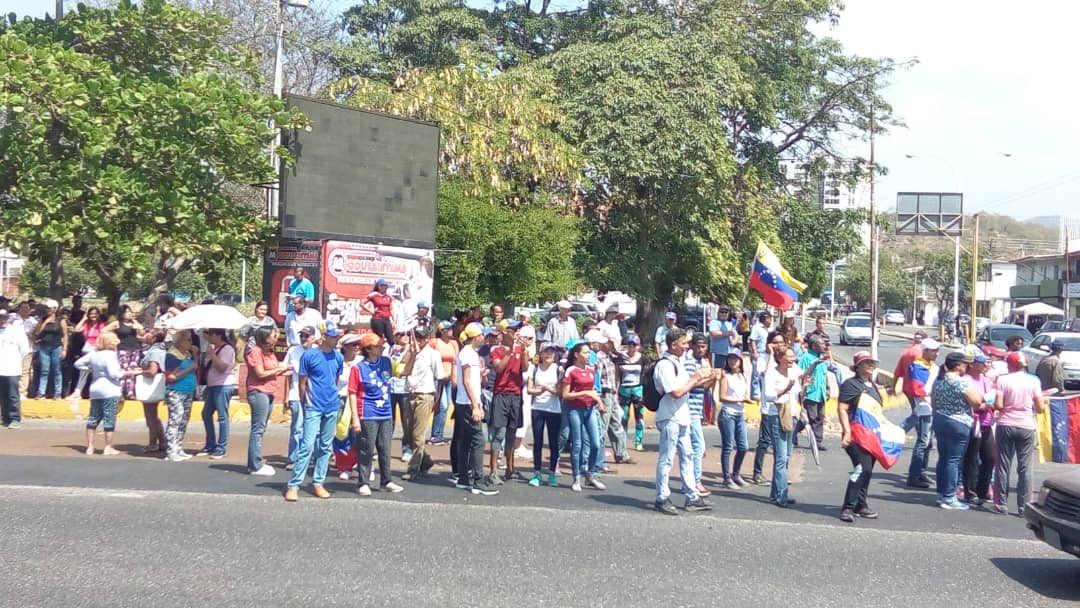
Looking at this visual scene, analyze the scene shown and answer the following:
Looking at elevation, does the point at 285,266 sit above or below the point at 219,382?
above

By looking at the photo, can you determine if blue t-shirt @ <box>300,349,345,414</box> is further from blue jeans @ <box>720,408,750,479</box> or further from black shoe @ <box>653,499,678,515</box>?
blue jeans @ <box>720,408,750,479</box>

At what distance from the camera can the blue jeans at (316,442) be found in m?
9.86

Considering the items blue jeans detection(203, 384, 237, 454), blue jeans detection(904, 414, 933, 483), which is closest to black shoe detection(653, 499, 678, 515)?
blue jeans detection(904, 414, 933, 483)

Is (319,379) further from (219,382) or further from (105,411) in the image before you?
(105,411)

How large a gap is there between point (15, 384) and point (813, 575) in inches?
446

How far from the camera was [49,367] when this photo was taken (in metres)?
16.0

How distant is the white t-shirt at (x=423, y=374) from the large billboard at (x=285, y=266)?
7608mm

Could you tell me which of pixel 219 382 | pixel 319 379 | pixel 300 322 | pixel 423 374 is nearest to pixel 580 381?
pixel 423 374

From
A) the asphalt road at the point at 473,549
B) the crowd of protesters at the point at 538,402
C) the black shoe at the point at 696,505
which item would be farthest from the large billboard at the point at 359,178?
the black shoe at the point at 696,505

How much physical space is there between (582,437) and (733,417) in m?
1.78

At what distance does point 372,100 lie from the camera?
2736cm

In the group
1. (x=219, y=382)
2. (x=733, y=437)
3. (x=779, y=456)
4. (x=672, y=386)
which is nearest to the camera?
(x=672, y=386)

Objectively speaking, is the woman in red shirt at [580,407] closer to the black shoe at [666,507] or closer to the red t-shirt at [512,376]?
the red t-shirt at [512,376]

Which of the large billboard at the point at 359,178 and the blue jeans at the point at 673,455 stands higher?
the large billboard at the point at 359,178
